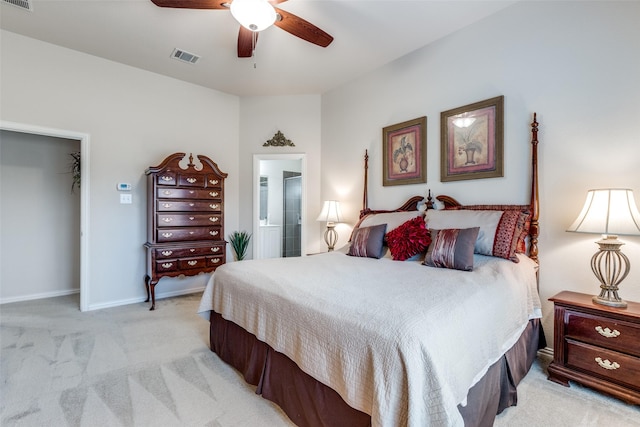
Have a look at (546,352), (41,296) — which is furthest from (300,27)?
(41,296)

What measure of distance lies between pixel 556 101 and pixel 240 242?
3817mm

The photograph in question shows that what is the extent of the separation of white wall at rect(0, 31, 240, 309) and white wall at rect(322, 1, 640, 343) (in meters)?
3.19

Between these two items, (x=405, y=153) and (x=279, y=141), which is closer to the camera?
(x=405, y=153)

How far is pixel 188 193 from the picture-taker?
11.8 ft

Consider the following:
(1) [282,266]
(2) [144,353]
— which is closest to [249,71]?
(1) [282,266]

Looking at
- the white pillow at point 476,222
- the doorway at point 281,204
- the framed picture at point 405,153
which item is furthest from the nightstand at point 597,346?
the doorway at point 281,204

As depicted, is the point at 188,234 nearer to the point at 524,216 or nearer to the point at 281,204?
the point at 281,204

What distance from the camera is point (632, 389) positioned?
65.1 inches

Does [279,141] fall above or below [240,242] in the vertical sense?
above

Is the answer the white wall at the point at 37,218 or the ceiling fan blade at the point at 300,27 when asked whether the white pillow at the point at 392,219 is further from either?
the white wall at the point at 37,218

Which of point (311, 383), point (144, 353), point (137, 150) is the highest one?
point (137, 150)

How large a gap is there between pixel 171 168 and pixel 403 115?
2.77 metres

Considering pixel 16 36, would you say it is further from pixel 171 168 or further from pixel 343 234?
pixel 343 234

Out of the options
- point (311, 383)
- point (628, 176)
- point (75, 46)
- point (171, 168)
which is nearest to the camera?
point (311, 383)
